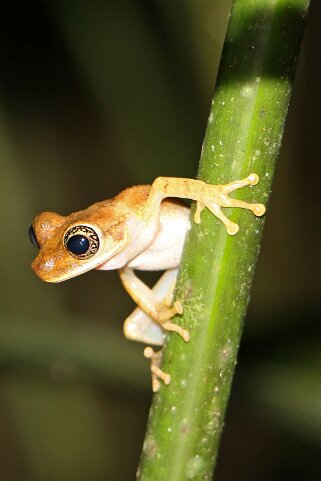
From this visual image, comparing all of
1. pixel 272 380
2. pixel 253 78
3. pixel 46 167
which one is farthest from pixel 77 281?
pixel 253 78

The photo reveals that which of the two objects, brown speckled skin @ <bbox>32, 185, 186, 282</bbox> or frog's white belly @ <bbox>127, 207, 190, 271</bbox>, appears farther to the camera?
frog's white belly @ <bbox>127, 207, 190, 271</bbox>

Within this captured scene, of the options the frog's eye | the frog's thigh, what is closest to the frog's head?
the frog's eye

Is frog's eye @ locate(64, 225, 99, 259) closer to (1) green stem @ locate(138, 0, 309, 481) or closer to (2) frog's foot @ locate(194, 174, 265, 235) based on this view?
→ (1) green stem @ locate(138, 0, 309, 481)

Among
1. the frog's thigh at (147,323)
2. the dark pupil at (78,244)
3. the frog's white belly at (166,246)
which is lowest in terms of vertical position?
the frog's thigh at (147,323)

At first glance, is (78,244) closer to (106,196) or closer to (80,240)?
(80,240)

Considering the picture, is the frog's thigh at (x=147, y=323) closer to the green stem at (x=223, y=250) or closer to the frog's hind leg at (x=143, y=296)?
the frog's hind leg at (x=143, y=296)

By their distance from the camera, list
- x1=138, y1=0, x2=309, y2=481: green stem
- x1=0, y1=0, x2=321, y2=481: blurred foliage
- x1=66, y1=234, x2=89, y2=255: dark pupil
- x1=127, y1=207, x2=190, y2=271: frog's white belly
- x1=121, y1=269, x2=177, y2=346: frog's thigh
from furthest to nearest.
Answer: x1=0, y1=0, x2=321, y2=481: blurred foliage
x1=121, y1=269, x2=177, y2=346: frog's thigh
x1=127, y1=207, x2=190, y2=271: frog's white belly
x1=66, y1=234, x2=89, y2=255: dark pupil
x1=138, y1=0, x2=309, y2=481: green stem

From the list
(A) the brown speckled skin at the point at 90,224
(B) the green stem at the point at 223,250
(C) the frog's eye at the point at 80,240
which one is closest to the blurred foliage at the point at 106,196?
(A) the brown speckled skin at the point at 90,224
